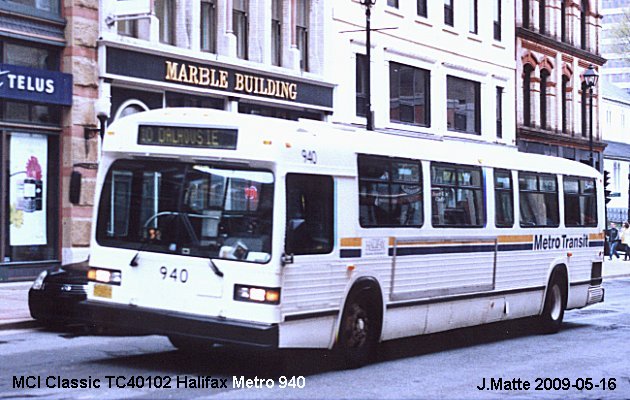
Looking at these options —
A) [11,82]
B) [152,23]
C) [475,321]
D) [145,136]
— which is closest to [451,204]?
[475,321]

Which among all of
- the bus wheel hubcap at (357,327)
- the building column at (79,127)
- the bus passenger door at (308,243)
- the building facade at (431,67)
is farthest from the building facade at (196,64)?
the bus passenger door at (308,243)

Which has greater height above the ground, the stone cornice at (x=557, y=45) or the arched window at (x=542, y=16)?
the arched window at (x=542, y=16)

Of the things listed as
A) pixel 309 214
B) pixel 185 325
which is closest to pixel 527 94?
pixel 309 214

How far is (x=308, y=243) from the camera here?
1215cm

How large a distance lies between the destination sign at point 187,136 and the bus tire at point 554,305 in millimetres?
7961

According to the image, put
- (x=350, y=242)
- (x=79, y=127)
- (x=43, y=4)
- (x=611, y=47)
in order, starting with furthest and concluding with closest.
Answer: (x=611, y=47) → (x=79, y=127) → (x=43, y=4) → (x=350, y=242)

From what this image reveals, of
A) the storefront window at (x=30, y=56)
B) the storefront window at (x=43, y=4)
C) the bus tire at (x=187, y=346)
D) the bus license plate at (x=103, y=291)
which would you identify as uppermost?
the storefront window at (x=43, y=4)

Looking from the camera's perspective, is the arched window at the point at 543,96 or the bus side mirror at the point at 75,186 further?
the arched window at the point at 543,96

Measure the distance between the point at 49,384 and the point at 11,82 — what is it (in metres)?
13.0

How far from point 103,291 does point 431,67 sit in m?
27.4

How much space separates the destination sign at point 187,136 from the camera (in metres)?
11.9

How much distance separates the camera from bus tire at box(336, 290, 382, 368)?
41.9 ft

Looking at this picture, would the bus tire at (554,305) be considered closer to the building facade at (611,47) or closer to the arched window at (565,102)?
the arched window at (565,102)

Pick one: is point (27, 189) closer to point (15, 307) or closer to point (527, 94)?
point (15, 307)
